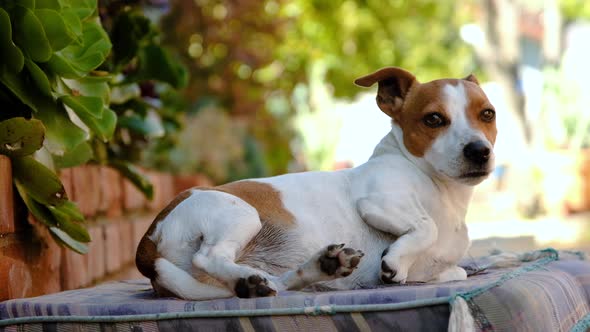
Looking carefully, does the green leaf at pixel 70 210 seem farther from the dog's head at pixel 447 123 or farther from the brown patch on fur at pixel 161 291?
the dog's head at pixel 447 123

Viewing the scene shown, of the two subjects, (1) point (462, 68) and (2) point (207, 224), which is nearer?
(2) point (207, 224)

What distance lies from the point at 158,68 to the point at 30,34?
1.51 meters

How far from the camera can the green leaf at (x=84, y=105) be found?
2.65 metres

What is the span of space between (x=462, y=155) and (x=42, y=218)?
1256 millimetres

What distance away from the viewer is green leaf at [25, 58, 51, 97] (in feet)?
8.42

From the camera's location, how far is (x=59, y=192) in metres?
2.61

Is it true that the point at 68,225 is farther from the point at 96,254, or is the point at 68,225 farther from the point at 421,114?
the point at 421,114


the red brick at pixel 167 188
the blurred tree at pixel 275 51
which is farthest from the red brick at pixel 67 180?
the blurred tree at pixel 275 51

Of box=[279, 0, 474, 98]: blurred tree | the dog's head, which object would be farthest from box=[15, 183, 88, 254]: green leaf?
box=[279, 0, 474, 98]: blurred tree

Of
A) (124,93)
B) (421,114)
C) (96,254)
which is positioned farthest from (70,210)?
(124,93)

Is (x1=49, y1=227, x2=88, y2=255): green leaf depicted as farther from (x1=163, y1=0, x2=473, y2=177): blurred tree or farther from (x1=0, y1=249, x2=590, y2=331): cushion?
(x1=163, y1=0, x2=473, y2=177): blurred tree

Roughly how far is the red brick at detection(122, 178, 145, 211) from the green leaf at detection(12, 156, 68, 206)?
1.84m

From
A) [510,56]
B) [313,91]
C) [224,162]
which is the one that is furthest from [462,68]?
[224,162]

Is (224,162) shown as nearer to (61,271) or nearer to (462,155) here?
(61,271)
